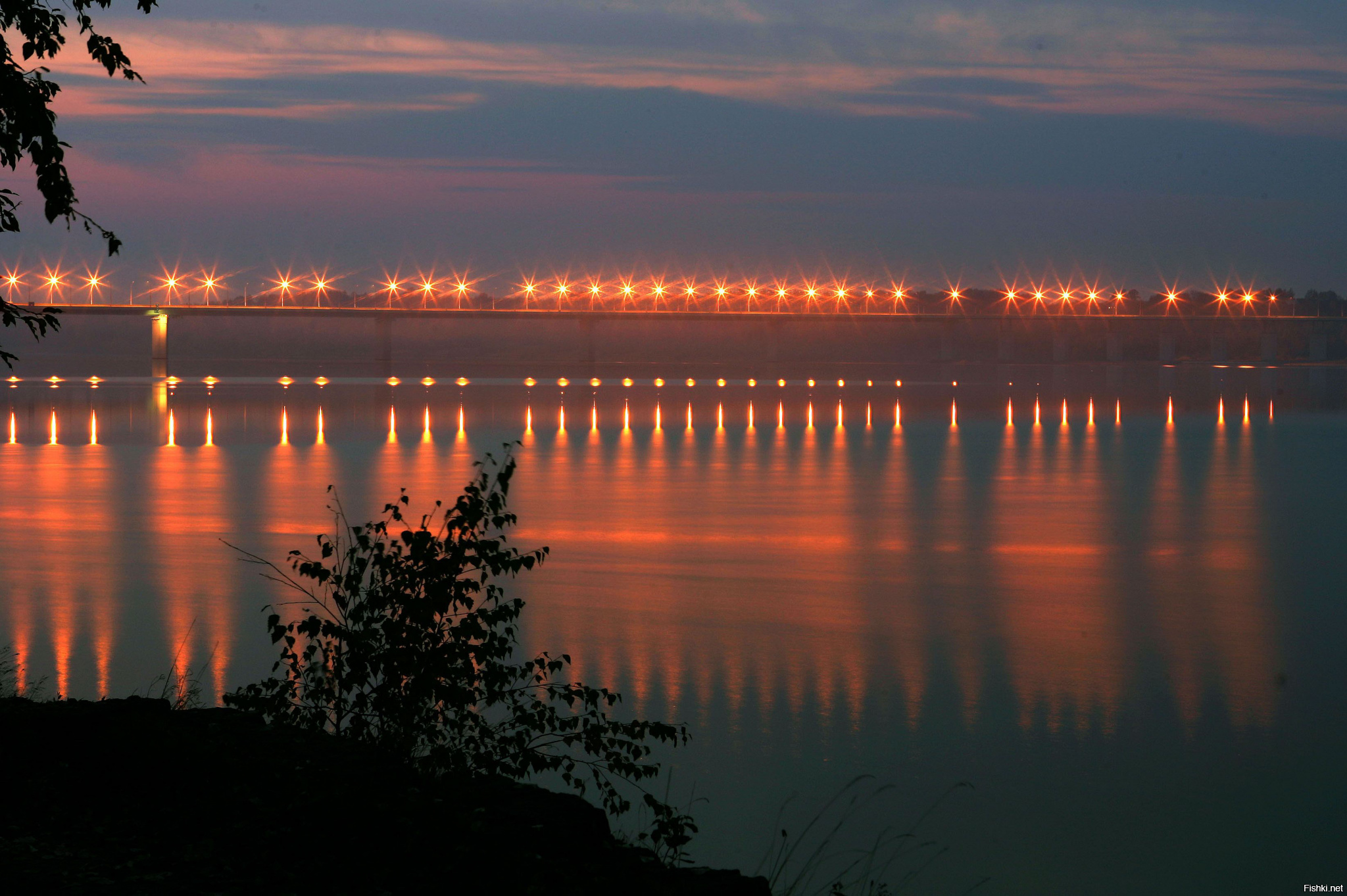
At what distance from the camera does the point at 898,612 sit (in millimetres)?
16891

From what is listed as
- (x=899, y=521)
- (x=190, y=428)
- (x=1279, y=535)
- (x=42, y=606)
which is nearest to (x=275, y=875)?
(x=42, y=606)

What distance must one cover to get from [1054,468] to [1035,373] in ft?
437

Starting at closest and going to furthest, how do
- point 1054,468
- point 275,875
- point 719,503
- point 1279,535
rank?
point 275,875, point 1279,535, point 719,503, point 1054,468

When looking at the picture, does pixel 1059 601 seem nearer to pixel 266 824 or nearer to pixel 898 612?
pixel 898 612

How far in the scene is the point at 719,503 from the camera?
2903cm

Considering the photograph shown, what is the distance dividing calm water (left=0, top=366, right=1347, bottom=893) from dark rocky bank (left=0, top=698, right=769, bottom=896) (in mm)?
2218

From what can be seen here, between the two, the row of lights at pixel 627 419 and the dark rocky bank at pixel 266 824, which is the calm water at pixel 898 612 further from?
the row of lights at pixel 627 419

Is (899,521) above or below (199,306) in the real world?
below

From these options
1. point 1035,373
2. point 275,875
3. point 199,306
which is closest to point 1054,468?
point 275,875

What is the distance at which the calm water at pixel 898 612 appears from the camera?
32.4 ft

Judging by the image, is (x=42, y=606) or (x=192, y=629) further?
(x=42, y=606)

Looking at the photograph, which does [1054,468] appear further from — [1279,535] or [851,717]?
[851,717]

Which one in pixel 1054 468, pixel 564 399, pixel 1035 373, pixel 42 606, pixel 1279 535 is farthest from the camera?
pixel 1035 373

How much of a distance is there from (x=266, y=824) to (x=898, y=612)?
11216 mm
